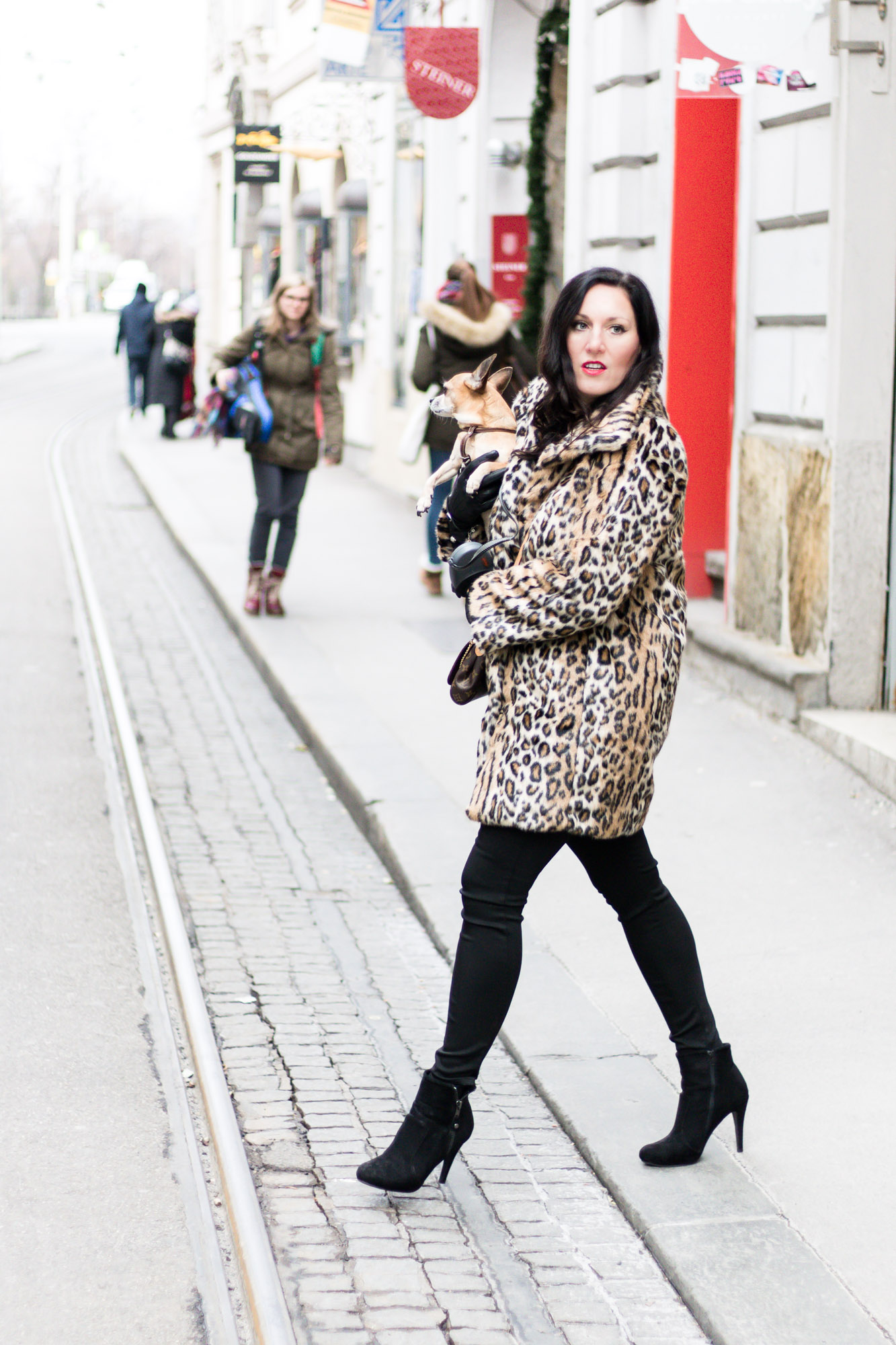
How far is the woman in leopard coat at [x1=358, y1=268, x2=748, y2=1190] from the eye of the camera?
10.9 feet

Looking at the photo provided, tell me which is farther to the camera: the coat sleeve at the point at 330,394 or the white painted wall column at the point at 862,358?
the coat sleeve at the point at 330,394

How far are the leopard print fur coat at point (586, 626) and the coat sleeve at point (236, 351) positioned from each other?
6540 mm

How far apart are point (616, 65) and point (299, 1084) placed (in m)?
7.01

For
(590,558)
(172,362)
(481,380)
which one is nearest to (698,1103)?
(590,558)

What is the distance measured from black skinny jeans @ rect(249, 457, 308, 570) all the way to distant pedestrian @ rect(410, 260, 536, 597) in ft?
2.51

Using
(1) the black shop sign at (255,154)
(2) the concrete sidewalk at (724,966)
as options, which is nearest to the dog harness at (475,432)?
(2) the concrete sidewalk at (724,966)

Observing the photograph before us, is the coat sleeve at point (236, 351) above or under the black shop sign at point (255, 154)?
under

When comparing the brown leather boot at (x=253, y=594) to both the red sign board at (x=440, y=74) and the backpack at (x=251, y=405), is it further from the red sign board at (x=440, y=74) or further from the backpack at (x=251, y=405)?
the red sign board at (x=440, y=74)

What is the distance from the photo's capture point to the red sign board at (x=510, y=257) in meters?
14.6

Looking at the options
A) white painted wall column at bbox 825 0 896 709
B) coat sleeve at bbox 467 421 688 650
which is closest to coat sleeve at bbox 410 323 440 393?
white painted wall column at bbox 825 0 896 709

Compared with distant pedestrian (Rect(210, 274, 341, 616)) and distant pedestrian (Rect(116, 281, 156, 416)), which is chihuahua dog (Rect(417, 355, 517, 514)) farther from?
distant pedestrian (Rect(116, 281, 156, 416))

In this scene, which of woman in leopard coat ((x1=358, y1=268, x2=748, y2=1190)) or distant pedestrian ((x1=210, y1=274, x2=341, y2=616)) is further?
distant pedestrian ((x1=210, y1=274, x2=341, y2=616))

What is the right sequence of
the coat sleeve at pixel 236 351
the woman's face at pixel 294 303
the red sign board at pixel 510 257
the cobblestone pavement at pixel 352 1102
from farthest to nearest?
the red sign board at pixel 510 257 → the coat sleeve at pixel 236 351 → the woman's face at pixel 294 303 → the cobblestone pavement at pixel 352 1102

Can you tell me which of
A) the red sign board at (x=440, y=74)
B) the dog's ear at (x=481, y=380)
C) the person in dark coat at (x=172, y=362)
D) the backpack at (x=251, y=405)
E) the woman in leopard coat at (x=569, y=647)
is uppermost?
the red sign board at (x=440, y=74)
